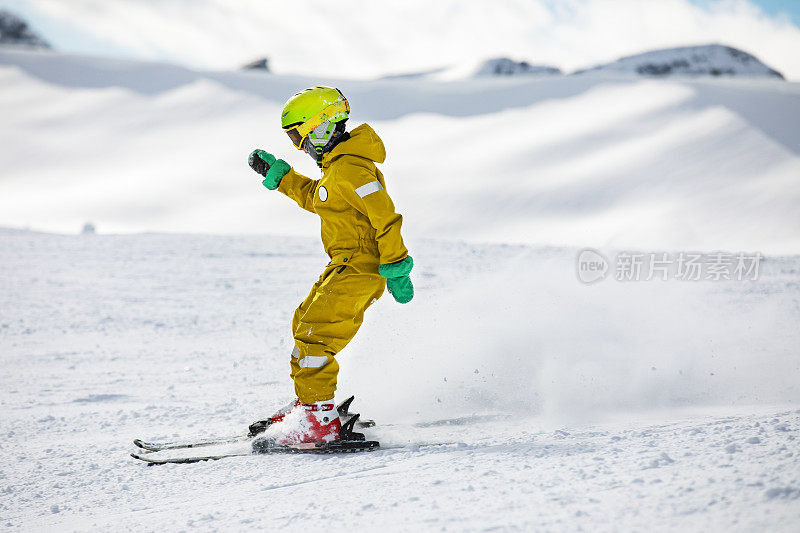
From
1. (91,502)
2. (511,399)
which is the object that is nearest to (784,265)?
(511,399)

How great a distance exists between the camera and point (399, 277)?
3354 mm

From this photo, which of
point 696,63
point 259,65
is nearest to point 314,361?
point 259,65

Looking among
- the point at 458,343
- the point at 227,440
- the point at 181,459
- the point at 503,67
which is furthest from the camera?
the point at 503,67

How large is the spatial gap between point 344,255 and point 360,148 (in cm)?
56

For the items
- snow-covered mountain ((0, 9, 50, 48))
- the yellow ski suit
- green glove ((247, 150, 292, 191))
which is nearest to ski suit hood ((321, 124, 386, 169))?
the yellow ski suit

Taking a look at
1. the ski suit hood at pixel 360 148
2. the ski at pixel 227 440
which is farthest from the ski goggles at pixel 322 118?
the ski at pixel 227 440

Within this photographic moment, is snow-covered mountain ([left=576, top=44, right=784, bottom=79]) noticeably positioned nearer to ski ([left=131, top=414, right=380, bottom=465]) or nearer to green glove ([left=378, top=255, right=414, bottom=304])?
green glove ([left=378, top=255, right=414, bottom=304])

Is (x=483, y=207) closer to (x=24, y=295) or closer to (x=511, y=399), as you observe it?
(x=24, y=295)

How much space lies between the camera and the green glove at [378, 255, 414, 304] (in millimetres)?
3336

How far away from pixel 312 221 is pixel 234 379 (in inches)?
308

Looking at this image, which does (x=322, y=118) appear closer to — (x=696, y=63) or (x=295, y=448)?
(x=295, y=448)

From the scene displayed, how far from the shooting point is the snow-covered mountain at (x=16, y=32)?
95.6 feet

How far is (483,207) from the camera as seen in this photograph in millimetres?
12570

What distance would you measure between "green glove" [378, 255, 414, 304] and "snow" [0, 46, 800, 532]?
729mm
